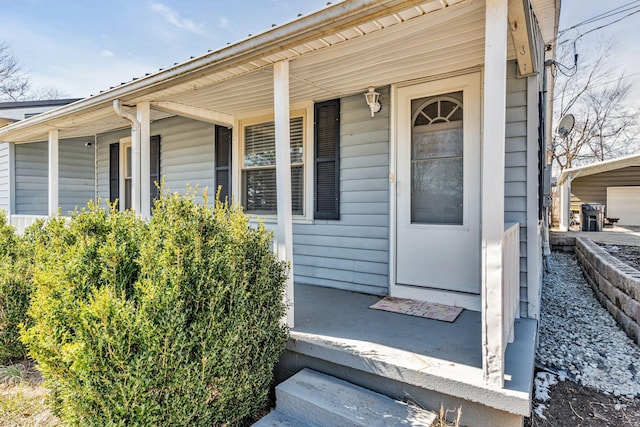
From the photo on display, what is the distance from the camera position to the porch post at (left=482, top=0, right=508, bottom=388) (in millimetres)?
1901

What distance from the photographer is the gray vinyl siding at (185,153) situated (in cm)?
525

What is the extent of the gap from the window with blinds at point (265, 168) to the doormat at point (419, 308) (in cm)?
152

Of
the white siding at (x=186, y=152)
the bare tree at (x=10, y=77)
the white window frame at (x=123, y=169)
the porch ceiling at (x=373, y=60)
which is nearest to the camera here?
the porch ceiling at (x=373, y=60)

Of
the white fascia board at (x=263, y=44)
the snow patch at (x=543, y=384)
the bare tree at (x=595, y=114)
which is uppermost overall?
the bare tree at (x=595, y=114)

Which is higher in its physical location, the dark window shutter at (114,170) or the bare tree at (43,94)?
the bare tree at (43,94)

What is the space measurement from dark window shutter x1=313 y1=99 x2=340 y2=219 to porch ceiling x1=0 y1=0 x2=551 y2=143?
0.60 feet

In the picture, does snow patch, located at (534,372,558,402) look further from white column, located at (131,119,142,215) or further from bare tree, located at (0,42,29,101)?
bare tree, located at (0,42,29,101)

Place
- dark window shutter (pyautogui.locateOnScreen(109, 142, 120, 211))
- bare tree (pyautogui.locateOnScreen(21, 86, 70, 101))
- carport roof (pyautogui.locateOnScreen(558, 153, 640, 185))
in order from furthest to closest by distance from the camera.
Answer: bare tree (pyautogui.locateOnScreen(21, 86, 70, 101))
carport roof (pyautogui.locateOnScreen(558, 153, 640, 185))
dark window shutter (pyautogui.locateOnScreen(109, 142, 120, 211))

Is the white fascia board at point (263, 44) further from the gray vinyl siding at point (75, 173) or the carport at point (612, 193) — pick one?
the carport at point (612, 193)

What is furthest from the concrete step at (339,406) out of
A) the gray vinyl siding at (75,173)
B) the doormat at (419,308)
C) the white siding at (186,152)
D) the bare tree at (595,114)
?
the bare tree at (595,114)

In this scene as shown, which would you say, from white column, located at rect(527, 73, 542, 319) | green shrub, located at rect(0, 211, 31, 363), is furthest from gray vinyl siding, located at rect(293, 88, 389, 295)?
green shrub, located at rect(0, 211, 31, 363)

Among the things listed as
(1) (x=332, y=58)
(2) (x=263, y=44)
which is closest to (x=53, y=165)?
(2) (x=263, y=44)

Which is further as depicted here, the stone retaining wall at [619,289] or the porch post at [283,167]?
the stone retaining wall at [619,289]

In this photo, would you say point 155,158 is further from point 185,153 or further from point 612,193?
point 612,193
